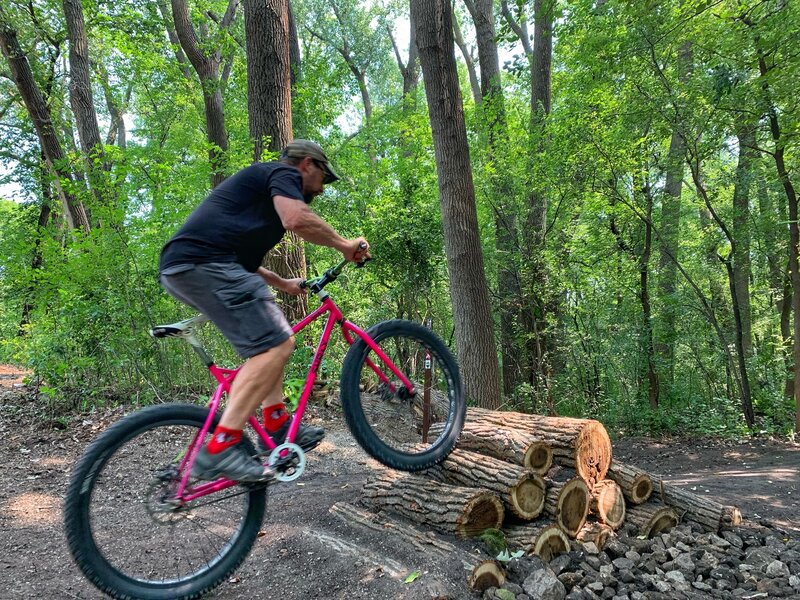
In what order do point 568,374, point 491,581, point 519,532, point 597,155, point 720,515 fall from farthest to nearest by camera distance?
point 568,374 → point 597,155 → point 720,515 → point 519,532 → point 491,581

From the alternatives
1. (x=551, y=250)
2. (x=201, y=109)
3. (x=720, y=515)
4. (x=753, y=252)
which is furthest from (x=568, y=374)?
(x=201, y=109)

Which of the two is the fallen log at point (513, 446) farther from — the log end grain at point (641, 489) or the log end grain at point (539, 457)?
the log end grain at point (641, 489)

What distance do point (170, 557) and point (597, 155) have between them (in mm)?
8352

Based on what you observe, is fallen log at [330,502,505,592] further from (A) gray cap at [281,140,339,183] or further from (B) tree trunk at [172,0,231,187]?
(B) tree trunk at [172,0,231,187]

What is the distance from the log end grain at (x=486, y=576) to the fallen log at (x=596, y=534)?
85 centimetres

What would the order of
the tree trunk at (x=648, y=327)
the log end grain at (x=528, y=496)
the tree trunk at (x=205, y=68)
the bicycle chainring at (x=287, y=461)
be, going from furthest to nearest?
the tree trunk at (x=648, y=327), the tree trunk at (x=205, y=68), the log end grain at (x=528, y=496), the bicycle chainring at (x=287, y=461)

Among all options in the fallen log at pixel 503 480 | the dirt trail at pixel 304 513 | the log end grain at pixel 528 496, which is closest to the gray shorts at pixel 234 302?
the dirt trail at pixel 304 513

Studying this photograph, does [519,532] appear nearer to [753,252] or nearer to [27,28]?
[753,252]

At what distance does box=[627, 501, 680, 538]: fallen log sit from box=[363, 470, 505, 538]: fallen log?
1.15 m

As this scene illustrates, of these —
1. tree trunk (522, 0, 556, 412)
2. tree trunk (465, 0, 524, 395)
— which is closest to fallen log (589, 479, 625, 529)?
tree trunk (522, 0, 556, 412)

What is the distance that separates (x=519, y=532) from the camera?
325 centimetres

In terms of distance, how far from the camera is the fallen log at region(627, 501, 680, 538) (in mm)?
3666

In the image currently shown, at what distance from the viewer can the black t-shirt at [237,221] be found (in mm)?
2350

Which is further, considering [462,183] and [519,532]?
[462,183]
